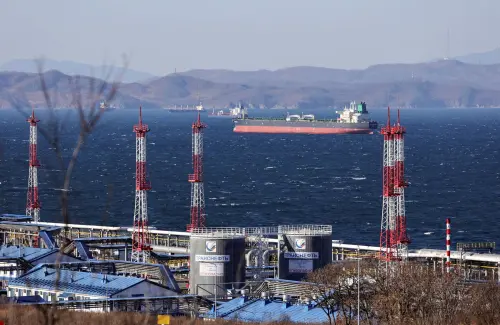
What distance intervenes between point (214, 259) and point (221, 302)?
2920 millimetres

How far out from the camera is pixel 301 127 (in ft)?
526

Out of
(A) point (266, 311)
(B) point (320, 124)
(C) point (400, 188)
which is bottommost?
(A) point (266, 311)

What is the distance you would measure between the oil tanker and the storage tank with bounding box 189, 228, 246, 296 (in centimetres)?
12370

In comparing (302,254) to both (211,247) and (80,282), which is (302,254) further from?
(80,282)

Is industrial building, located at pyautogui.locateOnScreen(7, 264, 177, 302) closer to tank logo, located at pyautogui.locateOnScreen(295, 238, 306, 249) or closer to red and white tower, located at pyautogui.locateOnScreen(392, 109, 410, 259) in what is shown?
tank logo, located at pyautogui.locateOnScreen(295, 238, 306, 249)

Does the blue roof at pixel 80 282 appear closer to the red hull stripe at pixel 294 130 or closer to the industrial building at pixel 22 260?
the industrial building at pixel 22 260

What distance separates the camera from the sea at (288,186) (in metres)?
58.3

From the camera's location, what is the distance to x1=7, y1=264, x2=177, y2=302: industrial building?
26562 mm

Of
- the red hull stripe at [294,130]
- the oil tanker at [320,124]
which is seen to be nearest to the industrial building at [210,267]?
the oil tanker at [320,124]

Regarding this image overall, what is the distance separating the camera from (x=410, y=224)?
57469mm

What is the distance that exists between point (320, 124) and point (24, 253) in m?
→ 126

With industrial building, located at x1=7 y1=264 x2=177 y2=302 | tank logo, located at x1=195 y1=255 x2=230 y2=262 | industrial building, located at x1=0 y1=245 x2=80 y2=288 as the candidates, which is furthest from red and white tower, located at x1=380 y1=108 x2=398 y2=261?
industrial building, located at x1=0 y1=245 x2=80 y2=288

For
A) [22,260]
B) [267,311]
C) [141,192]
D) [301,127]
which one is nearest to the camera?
[267,311]

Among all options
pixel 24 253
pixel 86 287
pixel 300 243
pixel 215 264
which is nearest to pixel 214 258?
pixel 215 264
